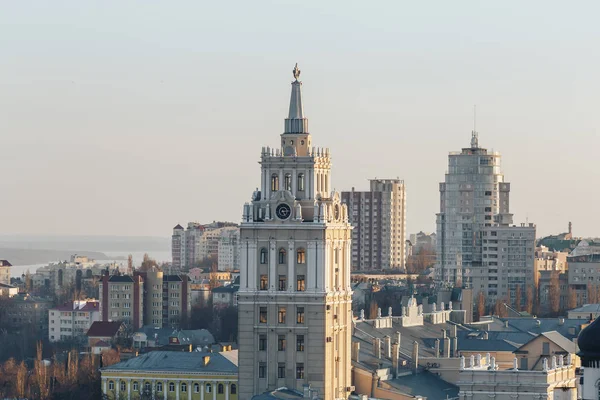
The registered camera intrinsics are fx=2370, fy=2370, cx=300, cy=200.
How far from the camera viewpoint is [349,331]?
9938 cm

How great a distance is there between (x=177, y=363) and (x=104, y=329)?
68792 mm

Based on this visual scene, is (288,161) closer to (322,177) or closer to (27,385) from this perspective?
(322,177)

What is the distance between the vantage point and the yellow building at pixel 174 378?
385ft

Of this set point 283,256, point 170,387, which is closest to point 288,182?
point 283,256

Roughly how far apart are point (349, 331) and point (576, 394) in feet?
95.3

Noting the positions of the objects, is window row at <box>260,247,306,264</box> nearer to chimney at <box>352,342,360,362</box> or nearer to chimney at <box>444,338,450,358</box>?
chimney at <box>352,342,360,362</box>

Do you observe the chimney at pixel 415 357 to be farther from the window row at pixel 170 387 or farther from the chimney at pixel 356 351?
the window row at pixel 170 387

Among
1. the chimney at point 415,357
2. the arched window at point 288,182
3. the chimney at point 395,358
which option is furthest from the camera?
the chimney at point 415,357

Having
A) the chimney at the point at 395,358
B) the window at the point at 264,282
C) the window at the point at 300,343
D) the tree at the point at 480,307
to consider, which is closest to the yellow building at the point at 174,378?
the chimney at the point at 395,358

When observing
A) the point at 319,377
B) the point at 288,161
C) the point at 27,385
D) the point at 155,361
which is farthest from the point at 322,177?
the point at 27,385

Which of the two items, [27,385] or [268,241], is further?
[27,385]

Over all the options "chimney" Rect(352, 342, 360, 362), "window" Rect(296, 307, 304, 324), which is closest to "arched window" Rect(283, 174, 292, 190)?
"window" Rect(296, 307, 304, 324)

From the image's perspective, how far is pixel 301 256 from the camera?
9631cm

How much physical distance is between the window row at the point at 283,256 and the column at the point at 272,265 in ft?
0.69
